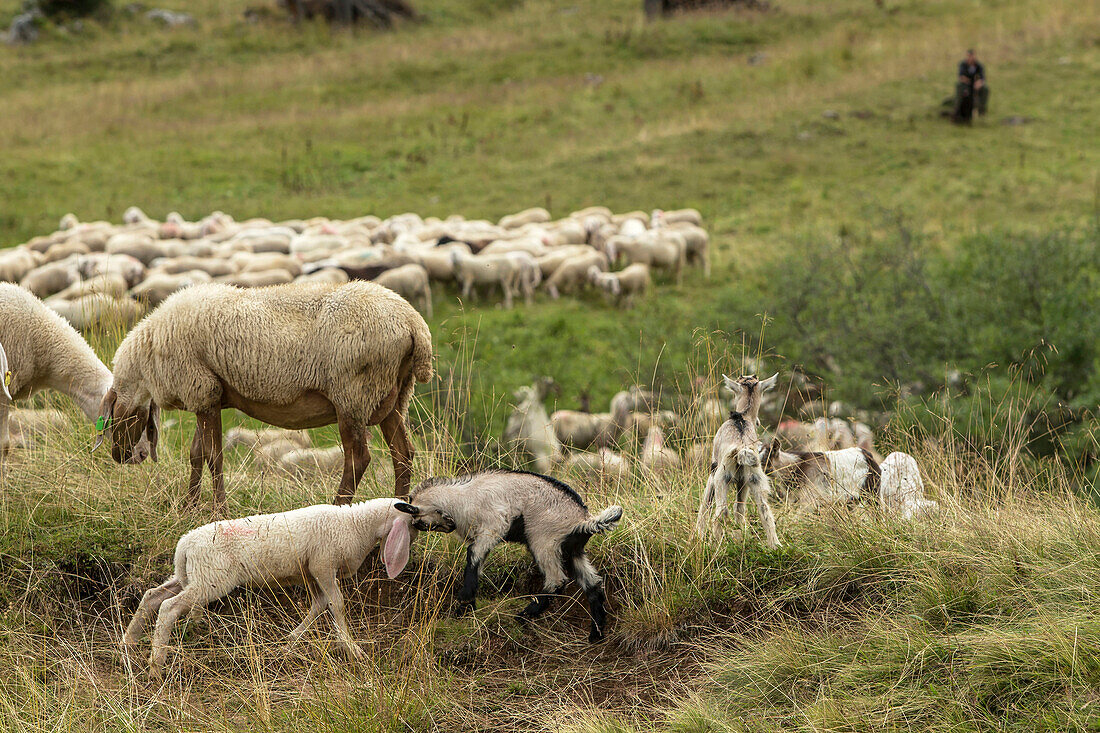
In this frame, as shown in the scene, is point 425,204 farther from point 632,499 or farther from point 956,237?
point 632,499

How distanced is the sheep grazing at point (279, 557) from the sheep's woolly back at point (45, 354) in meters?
2.18

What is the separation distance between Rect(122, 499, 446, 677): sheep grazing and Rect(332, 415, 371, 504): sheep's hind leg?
0.45 m

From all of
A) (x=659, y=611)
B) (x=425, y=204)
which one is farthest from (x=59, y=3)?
(x=659, y=611)

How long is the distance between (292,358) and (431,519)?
40.4 inches

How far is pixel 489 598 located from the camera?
14.9ft

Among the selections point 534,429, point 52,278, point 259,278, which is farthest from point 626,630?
point 52,278

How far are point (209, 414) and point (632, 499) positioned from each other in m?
2.12

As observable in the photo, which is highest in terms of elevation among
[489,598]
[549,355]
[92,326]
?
[92,326]

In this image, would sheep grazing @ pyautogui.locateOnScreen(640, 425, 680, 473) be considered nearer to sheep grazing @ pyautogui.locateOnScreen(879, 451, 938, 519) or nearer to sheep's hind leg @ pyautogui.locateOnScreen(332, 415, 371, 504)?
sheep grazing @ pyautogui.locateOnScreen(879, 451, 938, 519)

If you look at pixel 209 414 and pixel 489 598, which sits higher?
pixel 209 414

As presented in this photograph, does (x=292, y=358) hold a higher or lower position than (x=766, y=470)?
higher

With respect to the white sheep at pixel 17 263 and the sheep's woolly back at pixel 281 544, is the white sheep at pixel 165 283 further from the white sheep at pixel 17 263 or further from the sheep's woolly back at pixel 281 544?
the sheep's woolly back at pixel 281 544

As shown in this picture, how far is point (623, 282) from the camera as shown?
52.6 feet

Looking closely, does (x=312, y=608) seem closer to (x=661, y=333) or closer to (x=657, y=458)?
(x=657, y=458)
